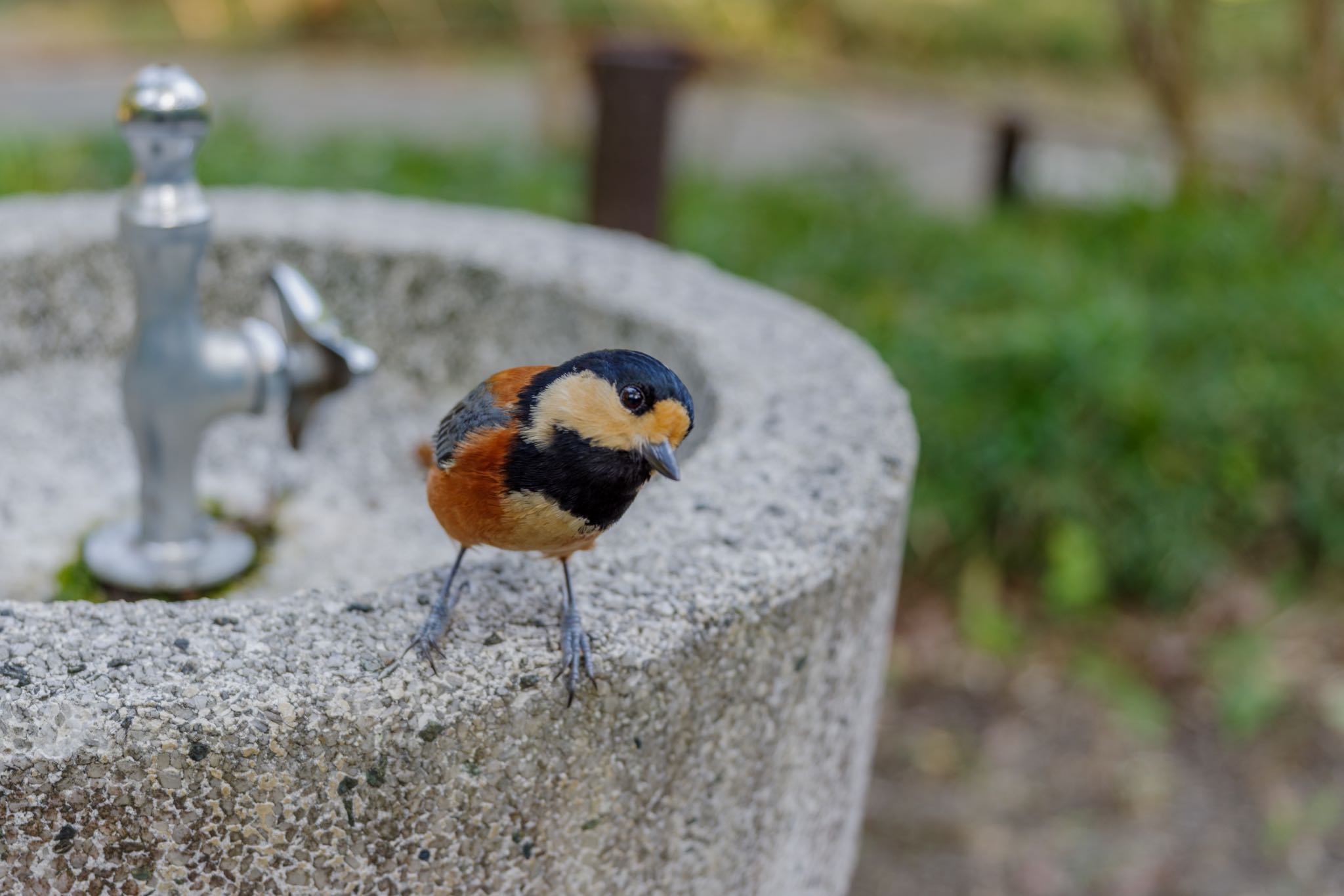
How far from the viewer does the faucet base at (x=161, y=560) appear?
162 cm

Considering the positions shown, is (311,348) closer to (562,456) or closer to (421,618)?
(421,618)

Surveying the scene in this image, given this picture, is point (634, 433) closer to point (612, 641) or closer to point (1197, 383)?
point (612, 641)

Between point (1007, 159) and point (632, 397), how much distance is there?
211 inches

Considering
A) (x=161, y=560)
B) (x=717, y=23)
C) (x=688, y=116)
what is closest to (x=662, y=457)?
(x=161, y=560)

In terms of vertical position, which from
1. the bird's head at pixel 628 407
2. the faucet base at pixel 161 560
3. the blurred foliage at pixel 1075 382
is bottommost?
the blurred foliage at pixel 1075 382

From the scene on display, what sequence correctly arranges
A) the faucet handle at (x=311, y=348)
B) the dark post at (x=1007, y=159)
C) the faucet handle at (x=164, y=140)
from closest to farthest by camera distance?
the faucet handle at (x=164, y=140) → the faucet handle at (x=311, y=348) → the dark post at (x=1007, y=159)

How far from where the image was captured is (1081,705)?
323cm

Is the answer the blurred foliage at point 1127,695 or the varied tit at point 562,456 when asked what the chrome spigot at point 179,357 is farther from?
the blurred foliage at point 1127,695

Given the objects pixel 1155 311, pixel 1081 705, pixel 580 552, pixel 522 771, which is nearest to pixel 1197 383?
pixel 1155 311

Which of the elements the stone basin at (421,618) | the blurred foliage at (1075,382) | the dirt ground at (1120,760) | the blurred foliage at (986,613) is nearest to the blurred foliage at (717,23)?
the blurred foliage at (1075,382)

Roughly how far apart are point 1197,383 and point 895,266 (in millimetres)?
1198

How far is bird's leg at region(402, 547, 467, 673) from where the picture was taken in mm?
1093

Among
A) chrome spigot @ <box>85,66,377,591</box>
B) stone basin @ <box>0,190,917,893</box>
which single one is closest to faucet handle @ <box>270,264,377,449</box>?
chrome spigot @ <box>85,66,377,591</box>

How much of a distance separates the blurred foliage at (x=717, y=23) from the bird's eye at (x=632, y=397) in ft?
32.2
